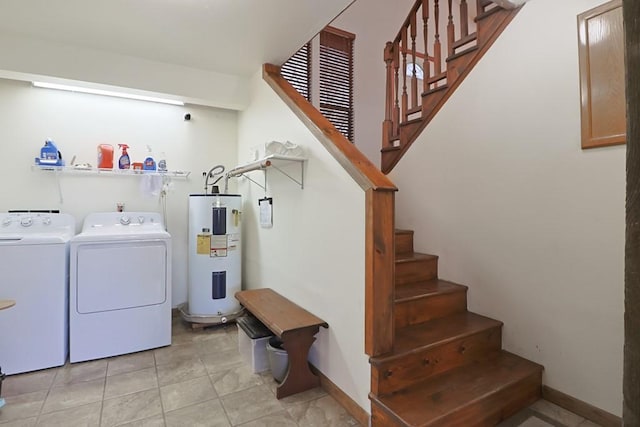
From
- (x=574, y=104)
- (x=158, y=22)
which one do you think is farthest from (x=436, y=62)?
(x=158, y=22)

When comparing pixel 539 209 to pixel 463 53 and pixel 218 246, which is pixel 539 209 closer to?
pixel 463 53

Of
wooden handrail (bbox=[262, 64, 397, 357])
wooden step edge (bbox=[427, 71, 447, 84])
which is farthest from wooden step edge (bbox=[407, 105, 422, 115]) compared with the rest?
wooden handrail (bbox=[262, 64, 397, 357])

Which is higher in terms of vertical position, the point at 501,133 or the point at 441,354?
the point at 501,133

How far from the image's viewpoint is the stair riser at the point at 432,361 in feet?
5.71

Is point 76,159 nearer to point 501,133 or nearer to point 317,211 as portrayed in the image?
point 317,211

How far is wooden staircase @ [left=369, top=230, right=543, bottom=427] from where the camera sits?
1664 mm

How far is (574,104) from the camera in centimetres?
194

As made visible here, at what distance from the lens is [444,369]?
199 cm

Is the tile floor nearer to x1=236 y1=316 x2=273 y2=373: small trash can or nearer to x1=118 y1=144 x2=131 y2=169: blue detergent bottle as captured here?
x1=236 y1=316 x2=273 y2=373: small trash can

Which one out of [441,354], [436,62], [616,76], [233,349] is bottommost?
[233,349]

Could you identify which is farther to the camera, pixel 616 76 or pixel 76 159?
pixel 76 159

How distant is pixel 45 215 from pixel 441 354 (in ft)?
11.1

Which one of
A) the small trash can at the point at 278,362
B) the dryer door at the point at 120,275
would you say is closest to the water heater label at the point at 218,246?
the dryer door at the point at 120,275

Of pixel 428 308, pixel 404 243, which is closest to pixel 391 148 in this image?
pixel 404 243
